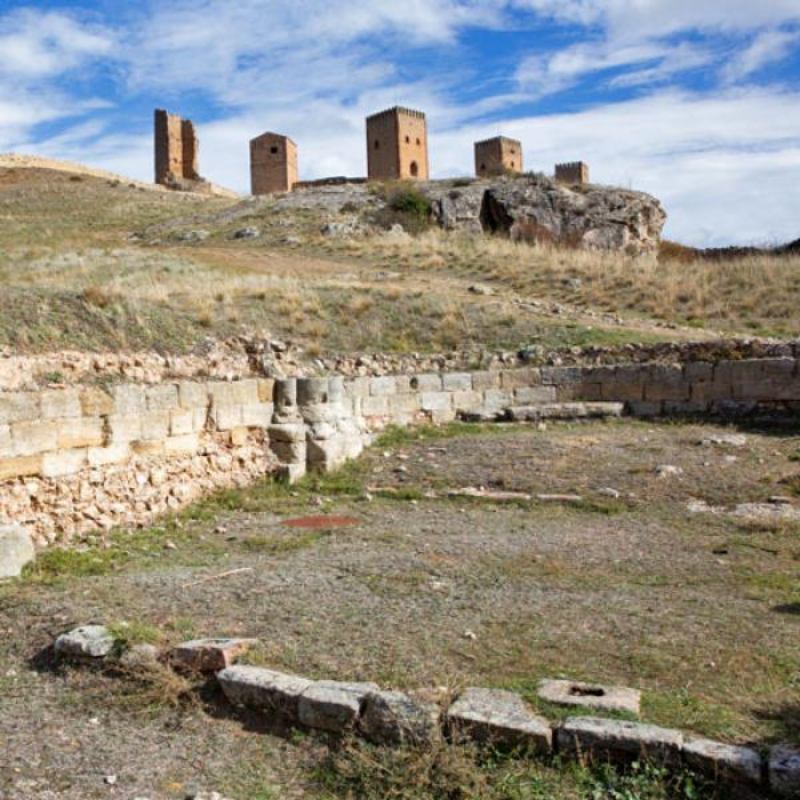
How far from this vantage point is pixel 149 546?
7949 mm

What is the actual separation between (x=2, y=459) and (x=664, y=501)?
6.77 m

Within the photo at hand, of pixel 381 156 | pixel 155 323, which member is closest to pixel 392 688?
pixel 155 323

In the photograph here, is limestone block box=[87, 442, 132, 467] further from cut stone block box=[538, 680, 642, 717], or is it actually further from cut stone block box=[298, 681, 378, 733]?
cut stone block box=[538, 680, 642, 717]

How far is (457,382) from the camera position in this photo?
1470 cm

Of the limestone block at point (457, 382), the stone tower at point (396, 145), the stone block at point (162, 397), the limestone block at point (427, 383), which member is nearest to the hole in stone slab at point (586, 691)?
the stone block at point (162, 397)

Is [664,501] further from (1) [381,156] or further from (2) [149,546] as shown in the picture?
(1) [381,156]

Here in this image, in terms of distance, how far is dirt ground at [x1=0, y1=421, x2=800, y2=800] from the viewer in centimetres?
424

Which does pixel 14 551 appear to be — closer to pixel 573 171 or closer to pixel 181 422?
pixel 181 422

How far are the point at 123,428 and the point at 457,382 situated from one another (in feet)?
22.8

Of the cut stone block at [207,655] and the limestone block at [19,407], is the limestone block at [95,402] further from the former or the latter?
the cut stone block at [207,655]

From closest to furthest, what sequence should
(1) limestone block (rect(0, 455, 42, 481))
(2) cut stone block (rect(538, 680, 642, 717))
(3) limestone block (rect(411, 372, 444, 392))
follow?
(2) cut stone block (rect(538, 680, 642, 717)), (1) limestone block (rect(0, 455, 42, 481)), (3) limestone block (rect(411, 372, 444, 392))

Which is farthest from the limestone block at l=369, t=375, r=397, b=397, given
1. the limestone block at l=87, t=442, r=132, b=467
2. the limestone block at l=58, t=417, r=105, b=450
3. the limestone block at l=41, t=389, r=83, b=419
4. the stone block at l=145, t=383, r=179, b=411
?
the limestone block at l=41, t=389, r=83, b=419

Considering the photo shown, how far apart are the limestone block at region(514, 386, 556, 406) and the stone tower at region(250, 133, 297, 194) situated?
3390cm

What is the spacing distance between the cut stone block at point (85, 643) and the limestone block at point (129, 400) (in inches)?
154
